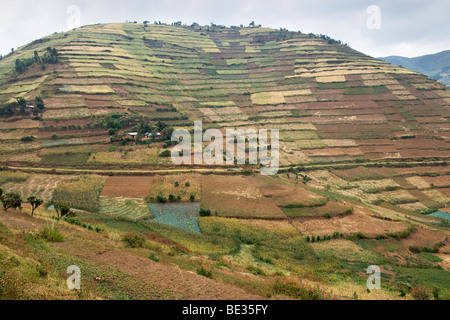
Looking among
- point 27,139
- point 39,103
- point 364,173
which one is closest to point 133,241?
point 27,139

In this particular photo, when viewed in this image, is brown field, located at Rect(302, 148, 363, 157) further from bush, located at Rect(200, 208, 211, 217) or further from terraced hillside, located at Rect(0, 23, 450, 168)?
bush, located at Rect(200, 208, 211, 217)

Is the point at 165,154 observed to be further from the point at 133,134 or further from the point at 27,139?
the point at 27,139

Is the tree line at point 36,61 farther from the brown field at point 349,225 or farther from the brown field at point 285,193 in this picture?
the brown field at point 349,225

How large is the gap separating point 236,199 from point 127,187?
18.1 m

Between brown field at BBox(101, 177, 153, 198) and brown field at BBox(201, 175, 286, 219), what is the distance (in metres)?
9.52

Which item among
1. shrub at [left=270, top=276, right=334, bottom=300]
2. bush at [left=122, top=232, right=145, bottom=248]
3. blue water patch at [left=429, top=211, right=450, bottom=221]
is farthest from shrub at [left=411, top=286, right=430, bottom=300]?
blue water patch at [left=429, top=211, right=450, bottom=221]

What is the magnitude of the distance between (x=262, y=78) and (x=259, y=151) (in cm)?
6259

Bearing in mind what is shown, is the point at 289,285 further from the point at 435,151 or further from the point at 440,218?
the point at 435,151

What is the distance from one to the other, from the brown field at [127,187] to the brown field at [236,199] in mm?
9519

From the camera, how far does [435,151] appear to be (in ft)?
224

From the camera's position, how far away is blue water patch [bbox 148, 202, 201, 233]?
35094mm

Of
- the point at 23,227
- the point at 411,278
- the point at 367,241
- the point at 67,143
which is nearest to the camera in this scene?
the point at 23,227

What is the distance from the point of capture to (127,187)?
44656 mm
